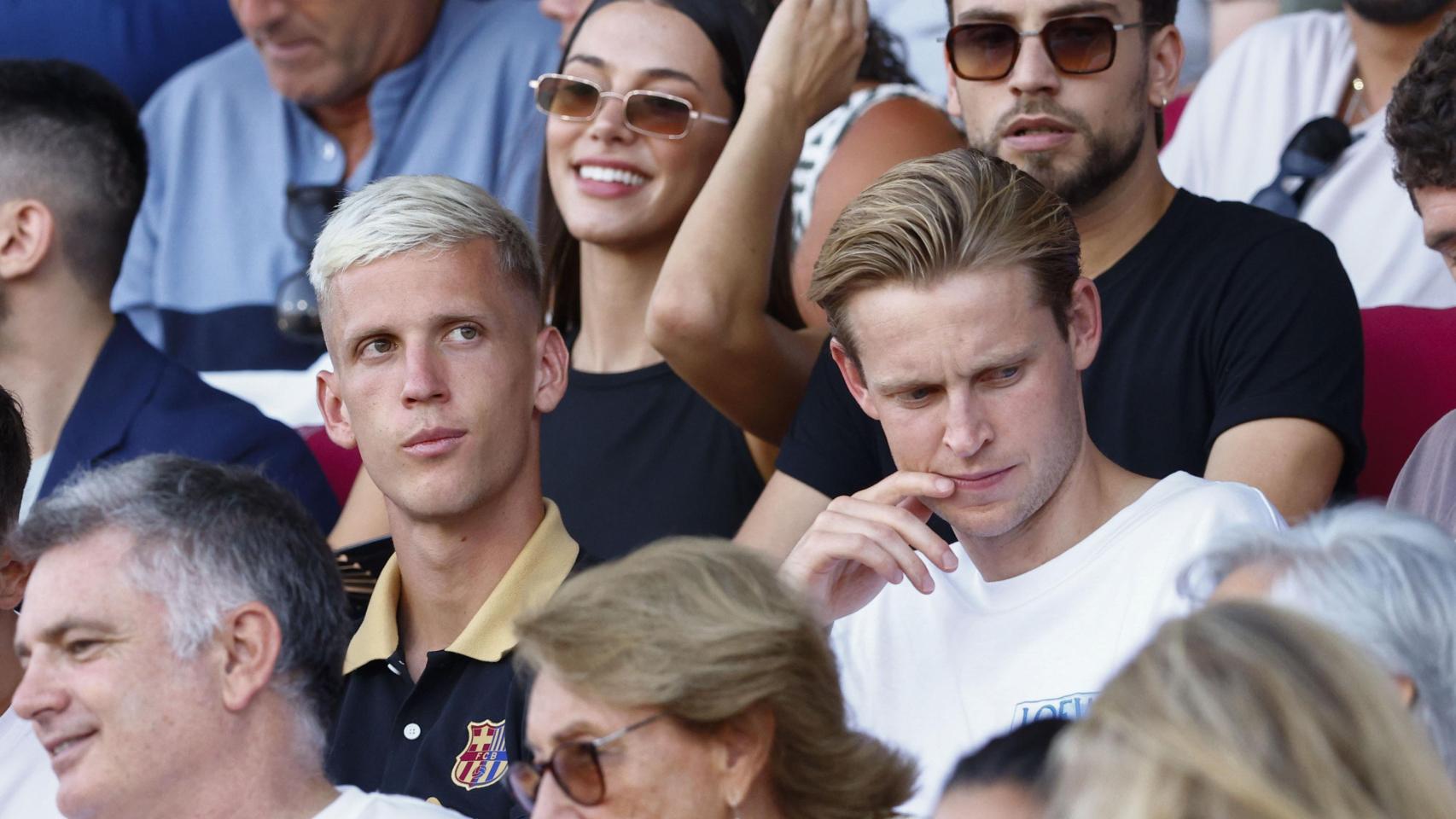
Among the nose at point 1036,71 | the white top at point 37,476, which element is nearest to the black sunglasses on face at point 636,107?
the nose at point 1036,71

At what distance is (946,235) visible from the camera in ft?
7.64

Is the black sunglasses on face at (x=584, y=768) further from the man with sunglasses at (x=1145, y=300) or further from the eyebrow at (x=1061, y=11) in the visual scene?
the eyebrow at (x=1061, y=11)

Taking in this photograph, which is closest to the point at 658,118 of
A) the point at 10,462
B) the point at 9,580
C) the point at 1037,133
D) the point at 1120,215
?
the point at 1037,133

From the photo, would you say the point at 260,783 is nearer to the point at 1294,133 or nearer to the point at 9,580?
the point at 9,580

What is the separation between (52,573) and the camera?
222 centimetres

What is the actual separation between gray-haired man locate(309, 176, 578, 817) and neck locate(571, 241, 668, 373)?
2.40ft

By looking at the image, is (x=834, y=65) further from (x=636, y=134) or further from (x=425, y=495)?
(x=425, y=495)

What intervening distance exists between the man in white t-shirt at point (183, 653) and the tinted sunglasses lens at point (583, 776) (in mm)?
395

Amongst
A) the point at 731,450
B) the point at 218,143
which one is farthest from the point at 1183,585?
the point at 218,143

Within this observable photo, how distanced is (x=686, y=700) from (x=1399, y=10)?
8.95 feet

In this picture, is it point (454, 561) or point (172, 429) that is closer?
point (454, 561)

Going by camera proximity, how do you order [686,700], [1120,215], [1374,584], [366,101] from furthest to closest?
[366,101] → [1120,215] → [686,700] → [1374,584]

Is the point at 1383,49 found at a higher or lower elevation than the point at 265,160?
higher

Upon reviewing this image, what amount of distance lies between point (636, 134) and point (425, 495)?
3.47ft
